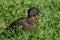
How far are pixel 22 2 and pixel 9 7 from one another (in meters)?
0.58

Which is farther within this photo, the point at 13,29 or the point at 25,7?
the point at 25,7

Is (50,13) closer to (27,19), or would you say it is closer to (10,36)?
(27,19)

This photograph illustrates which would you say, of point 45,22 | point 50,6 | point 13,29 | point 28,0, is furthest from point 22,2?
point 13,29

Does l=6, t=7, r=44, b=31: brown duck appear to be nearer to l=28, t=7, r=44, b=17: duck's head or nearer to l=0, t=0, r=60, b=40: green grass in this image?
l=28, t=7, r=44, b=17: duck's head

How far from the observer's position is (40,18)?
30.2 feet

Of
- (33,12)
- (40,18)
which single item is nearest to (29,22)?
(33,12)

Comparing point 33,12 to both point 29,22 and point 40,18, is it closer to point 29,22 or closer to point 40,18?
point 29,22

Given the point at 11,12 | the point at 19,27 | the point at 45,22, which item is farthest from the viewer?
the point at 11,12

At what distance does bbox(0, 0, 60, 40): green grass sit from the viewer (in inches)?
324

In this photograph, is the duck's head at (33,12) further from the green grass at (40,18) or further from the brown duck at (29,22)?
the green grass at (40,18)

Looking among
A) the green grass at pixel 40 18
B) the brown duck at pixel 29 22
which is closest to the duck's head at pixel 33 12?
the brown duck at pixel 29 22

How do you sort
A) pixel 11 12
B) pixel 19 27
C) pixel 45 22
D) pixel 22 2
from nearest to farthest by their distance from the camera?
1. pixel 19 27
2. pixel 45 22
3. pixel 11 12
4. pixel 22 2

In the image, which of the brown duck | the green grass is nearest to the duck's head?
the brown duck

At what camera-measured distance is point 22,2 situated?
33.7 ft
